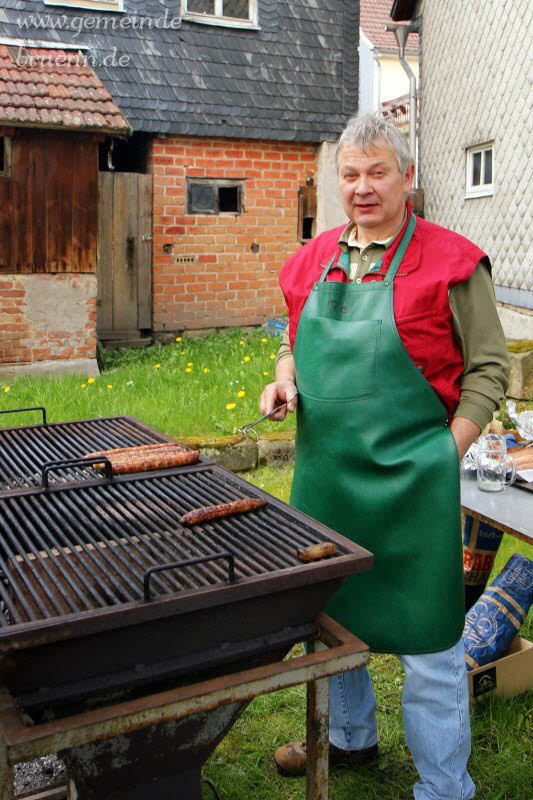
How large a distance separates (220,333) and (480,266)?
28.7ft

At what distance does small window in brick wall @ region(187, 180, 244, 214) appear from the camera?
1091 cm

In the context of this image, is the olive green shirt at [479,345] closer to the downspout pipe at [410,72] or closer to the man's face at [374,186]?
the man's face at [374,186]

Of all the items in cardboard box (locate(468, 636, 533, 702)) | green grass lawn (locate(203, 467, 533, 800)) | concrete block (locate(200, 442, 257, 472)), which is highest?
concrete block (locate(200, 442, 257, 472))

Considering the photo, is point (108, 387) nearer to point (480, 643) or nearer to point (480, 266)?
point (480, 643)

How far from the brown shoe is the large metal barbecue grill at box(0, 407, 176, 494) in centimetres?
119

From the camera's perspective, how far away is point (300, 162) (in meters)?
11.5

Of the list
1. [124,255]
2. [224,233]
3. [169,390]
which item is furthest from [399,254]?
[224,233]

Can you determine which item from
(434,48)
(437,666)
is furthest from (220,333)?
(437,666)

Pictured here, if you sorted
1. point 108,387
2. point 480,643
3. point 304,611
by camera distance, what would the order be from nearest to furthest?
point 304,611 → point 480,643 → point 108,387

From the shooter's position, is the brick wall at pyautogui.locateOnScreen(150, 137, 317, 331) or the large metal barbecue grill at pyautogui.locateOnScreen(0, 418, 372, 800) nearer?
the large metal barbecue grill at pyautogui.locateOnScreen(0, 418, 372, 800)

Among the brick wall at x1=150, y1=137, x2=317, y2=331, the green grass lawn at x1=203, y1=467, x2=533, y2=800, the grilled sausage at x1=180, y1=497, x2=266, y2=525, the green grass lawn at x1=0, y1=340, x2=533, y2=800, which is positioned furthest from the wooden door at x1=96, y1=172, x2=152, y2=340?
the grilled sausage at x1=180, y1=497, x2=266, y2=525

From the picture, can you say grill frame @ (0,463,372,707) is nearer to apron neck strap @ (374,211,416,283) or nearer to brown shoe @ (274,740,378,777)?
apron neck strap @ (374,211,416,283)

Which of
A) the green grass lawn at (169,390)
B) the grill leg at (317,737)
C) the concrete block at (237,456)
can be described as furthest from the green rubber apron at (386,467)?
the green grass lawn at (169,390)

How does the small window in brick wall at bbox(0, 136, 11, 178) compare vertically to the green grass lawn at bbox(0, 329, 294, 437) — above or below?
above
